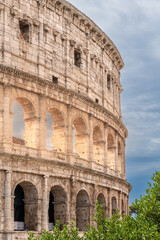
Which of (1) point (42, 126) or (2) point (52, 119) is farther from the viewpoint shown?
(2) point (52, 119)

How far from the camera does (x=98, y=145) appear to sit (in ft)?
111

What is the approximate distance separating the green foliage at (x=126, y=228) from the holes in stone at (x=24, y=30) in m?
13.0

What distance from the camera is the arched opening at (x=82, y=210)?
1192 inches

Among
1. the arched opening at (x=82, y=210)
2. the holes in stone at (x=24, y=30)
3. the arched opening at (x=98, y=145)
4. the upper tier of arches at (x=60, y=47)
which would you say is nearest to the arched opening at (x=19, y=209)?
the arched opening at (x=82, y=210)

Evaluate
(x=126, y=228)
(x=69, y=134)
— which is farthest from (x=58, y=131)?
(x=126, y=228)

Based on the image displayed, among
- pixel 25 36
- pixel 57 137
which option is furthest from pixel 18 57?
pixel 57 137

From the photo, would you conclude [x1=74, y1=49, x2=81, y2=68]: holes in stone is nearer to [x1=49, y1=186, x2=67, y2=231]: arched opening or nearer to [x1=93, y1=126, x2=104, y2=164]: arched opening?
[x1=93, y1=126, x2=104, y2=164]: arched opening

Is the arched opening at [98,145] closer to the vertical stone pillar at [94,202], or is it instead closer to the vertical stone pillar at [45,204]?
the vertical stone pillar at [94,202]

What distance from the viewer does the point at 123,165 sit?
39.3 metres

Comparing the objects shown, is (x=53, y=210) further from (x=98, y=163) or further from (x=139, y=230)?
(x=139, y=230)

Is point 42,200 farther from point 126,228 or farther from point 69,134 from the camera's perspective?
point 126,228

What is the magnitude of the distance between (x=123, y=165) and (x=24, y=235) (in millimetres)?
15840

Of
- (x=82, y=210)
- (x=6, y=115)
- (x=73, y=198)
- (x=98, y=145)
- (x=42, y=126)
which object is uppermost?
(x=6, y=115)

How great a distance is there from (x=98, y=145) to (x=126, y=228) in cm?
1800
